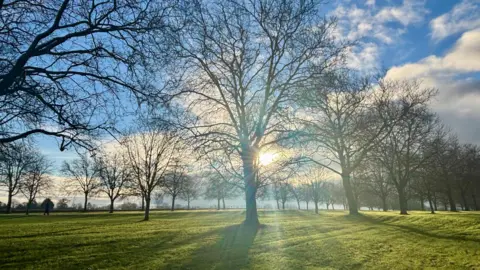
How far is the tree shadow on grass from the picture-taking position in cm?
946

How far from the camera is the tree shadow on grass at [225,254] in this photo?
9.46 m

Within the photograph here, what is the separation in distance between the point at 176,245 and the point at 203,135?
7590 mm

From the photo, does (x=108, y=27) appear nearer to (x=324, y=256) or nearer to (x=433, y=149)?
(x=324, y=256)

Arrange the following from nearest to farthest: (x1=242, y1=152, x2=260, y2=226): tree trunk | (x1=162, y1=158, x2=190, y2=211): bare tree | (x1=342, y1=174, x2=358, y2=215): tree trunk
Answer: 1. (x1=242, y1=152, x2=260, y2=226): tree trunk
2. (x1=162, y1=158, x2=190, y2=211): bare tree
3. (x1=342, y1=174, x2=358, y2=215): tree trunk

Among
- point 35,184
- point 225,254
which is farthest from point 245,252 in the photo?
point 35,184

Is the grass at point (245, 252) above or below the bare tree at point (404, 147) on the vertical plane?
below

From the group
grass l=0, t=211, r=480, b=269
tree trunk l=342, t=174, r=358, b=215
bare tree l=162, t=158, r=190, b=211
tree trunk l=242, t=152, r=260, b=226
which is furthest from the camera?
tree trunk l=342, t=174, r=358, b=215

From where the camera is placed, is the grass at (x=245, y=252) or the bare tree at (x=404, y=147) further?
the bare tree at (x=404, y=147)

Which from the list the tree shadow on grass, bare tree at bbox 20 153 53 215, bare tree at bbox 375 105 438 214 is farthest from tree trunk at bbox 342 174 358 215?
bare tree at bbox 20 153 53 215

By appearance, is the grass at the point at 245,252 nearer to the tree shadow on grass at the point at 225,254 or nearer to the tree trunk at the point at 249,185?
the tree shadow on grass at the point at 225,254

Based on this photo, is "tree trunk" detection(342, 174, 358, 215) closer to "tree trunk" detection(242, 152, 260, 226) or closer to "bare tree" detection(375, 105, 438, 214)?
"bare tree" detection(375, 105, 438, 214)

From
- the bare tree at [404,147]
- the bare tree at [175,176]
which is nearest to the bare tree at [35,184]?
the bare tree at [175,176]

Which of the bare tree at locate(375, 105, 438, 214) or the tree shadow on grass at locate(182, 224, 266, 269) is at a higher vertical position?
the bare tree at locate(375, 105, 438, 214)

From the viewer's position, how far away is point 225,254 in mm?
11281
